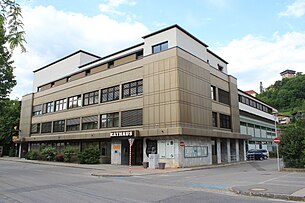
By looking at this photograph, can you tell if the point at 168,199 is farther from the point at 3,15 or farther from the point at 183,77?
the point at 183,77

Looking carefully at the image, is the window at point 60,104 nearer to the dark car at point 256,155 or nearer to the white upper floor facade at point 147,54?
the white upper floor facade at point 147,54

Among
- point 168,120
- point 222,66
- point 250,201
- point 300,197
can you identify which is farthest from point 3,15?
point 222,66

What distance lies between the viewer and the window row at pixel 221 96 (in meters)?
34.5

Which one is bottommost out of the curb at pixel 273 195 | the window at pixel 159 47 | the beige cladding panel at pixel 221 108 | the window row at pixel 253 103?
Result: the curb at pixel 273 195

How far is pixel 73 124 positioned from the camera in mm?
38719

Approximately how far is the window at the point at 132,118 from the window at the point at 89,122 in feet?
18.0

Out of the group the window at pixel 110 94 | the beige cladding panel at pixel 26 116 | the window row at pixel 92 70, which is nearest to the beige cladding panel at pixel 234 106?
the window row at pixel 92 70

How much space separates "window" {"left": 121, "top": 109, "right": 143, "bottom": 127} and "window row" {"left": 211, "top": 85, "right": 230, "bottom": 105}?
10.3m

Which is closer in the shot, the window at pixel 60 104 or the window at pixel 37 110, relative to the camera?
the window at pixel 60 104

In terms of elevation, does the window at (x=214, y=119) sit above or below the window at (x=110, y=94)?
below

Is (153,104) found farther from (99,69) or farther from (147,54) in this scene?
(99,69)

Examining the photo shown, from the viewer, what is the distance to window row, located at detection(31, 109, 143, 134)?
98.8 ft

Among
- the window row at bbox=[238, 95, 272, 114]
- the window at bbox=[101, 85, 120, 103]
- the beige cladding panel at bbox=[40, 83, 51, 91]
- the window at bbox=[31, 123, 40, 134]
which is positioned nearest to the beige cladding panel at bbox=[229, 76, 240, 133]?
the window row at bbox=[238, 95, 272, 114]

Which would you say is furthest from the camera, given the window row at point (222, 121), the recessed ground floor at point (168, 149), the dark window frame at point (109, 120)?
the window row at point (222, 121)
